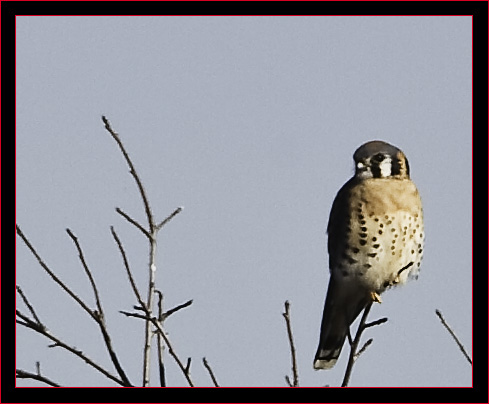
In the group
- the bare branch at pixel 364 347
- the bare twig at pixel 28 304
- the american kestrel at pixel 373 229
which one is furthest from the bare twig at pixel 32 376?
the american kestrel at pixel 373 229

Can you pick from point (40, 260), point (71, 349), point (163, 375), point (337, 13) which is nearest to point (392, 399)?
point (163, 375)

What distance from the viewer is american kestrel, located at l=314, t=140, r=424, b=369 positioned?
5.36m

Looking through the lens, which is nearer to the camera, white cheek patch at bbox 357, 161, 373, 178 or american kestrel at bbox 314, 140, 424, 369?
american kestrel at bbox 314, 140, 424, 369

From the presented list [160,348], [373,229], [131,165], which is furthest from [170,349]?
[373,229]

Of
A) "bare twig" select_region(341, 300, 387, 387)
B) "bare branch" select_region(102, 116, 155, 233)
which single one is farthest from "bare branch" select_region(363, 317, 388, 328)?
"bare branch" select_region(102, 116, 155, 233)

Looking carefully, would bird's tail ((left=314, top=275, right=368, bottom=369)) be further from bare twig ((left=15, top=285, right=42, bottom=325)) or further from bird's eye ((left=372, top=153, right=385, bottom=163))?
bare twig ((left=15, top=285, right=42, bottom=325))

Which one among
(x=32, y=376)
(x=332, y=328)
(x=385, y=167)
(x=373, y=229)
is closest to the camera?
(x=32, y=376)

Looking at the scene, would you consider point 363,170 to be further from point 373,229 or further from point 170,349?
point 170,349

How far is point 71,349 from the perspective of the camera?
3100 millimetres

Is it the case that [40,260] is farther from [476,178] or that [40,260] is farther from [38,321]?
[476,178]

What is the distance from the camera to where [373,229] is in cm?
539

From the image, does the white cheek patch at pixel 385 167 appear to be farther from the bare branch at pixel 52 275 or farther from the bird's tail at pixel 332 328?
the bare branch at pixel 52 275

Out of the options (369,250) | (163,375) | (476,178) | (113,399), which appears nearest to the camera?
(113,399)

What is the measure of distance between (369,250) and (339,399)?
7.90 ft
